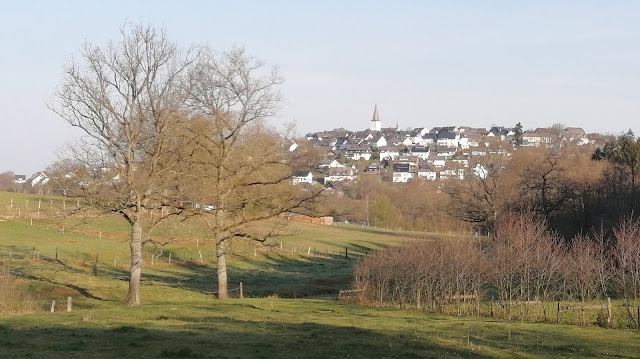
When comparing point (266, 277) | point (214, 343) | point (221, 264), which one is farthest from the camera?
point (266, 277)


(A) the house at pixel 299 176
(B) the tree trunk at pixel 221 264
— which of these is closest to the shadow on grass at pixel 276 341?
(B) the tree trunk at pixel 221 264

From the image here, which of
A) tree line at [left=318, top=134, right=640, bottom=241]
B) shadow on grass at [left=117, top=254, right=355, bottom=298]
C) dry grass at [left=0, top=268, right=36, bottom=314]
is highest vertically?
tree line at [left=318, top=134, right=640, bottom=241]

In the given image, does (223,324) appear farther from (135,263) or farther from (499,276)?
(499,276)

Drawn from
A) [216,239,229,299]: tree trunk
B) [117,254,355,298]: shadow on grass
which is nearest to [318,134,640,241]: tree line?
[117,254,355,298]: shadow on grass

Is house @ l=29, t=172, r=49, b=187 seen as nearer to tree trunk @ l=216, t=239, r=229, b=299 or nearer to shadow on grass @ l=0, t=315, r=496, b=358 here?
tree trunk @ l=216, t=239, r=229, b=299

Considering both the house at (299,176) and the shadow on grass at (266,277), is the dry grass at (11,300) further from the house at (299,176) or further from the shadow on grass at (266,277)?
the house at (299,176)

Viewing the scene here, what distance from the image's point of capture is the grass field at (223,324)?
22.0 meters

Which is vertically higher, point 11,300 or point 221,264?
point 221,264

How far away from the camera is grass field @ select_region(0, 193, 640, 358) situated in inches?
864

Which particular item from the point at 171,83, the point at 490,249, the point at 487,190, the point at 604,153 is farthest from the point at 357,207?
the point at 171,83

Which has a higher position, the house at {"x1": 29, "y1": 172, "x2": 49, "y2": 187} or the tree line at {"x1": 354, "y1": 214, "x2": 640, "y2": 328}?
the house at {"x1": 29, "y1": 172, "x2": 49, "y2": 187}

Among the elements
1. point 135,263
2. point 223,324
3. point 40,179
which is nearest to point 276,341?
point 223,324

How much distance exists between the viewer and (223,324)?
90.0ft

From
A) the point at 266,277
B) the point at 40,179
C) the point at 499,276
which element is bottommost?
the point at 266,277
